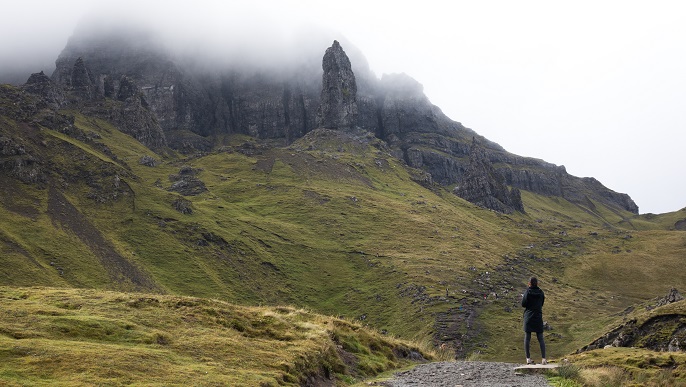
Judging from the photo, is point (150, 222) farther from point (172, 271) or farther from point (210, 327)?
point (210, 327)

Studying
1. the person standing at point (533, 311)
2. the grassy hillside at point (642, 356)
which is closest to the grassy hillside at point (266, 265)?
the grassy hillside at point (642, 356)

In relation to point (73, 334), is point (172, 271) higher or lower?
lower

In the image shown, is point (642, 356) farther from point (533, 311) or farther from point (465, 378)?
point (465, 378)

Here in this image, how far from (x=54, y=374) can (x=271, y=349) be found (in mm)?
11517

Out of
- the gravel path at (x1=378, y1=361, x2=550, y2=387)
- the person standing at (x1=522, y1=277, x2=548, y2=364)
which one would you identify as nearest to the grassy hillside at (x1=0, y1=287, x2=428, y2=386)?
the gravel path at (x1=378, y1=361, x2=550, y2=387)

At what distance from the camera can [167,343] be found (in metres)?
26.1

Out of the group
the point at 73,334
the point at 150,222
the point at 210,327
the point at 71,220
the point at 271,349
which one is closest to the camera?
the point at 73,334

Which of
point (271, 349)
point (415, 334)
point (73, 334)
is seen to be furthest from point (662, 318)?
point (415, 334)

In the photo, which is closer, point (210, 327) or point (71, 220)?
point (210, 327)

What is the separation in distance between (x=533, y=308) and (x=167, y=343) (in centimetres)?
1950

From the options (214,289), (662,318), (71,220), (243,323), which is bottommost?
(214,289)

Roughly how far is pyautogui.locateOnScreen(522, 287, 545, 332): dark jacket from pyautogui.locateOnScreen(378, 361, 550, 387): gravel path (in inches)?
107

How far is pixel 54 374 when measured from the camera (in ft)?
62.4

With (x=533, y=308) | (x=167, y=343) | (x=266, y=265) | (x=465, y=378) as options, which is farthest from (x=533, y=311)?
(x=266, y=265)
